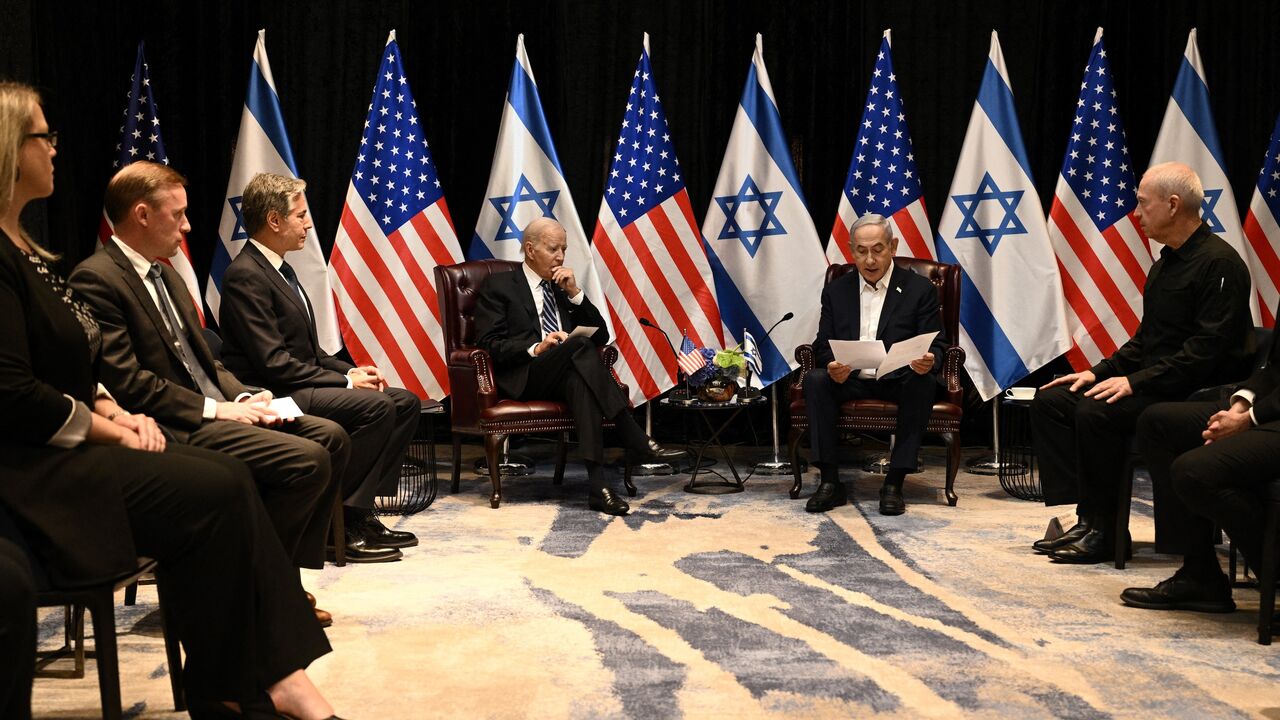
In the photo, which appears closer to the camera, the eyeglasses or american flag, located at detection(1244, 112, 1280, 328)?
the eyeglasses

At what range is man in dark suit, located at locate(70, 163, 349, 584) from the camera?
2.93 meters

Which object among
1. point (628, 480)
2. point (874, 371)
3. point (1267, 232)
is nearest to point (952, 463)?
point (874, 371)

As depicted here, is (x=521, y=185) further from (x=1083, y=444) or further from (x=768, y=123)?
(x=1083, y=444)

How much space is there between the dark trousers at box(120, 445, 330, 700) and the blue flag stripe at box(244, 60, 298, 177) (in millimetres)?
4424

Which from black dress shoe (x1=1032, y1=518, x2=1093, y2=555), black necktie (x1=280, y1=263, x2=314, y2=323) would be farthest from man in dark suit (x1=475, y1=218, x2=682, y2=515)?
black dress shoe (x1=1032, y1=518, x2=1093, y2=555)

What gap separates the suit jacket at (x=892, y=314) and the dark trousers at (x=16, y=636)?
A: 4022mm

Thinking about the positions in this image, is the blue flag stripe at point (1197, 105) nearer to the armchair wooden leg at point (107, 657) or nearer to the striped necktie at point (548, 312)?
the striped necktie at point (548, 312)

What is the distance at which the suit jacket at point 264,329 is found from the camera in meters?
3.97

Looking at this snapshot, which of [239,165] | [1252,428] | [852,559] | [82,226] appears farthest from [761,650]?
[82,226]

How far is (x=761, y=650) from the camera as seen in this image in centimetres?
312

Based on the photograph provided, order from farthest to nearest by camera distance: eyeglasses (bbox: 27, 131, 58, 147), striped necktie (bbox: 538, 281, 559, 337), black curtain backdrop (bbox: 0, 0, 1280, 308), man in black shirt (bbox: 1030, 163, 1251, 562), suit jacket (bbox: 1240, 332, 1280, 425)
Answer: black curtain backdrop (bbox: 0, 0, 1280, 308)
striped necktie (bbox: 538, 281, 559, 337)
man in black shirt (bbox: 1030, 163, 1251, 562)
suit jacket (bbox: 1240, 332, 1280, 425)
eyeglasses (bbox: 27, 131, 58, 147)

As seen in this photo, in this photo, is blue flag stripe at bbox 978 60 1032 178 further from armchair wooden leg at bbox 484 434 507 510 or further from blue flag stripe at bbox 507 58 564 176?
armchair wooden leg at bbox 484 434 507 510

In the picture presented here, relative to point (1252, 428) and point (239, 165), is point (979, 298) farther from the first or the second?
point (239, 165)

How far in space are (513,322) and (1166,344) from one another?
9.45 ft
